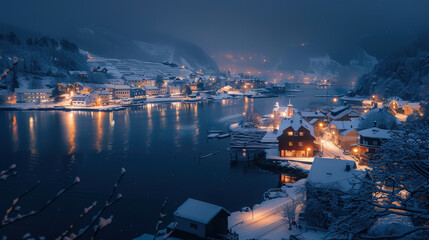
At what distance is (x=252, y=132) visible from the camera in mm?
14094

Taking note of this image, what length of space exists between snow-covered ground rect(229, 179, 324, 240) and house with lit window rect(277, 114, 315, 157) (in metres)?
3.28

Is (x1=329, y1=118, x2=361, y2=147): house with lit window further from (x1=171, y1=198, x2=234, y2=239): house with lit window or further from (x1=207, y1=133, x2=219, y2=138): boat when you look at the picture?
(x1=171, y1=198, x2=234, y2=239): house with lit window

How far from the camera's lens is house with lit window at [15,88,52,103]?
85.1 ft

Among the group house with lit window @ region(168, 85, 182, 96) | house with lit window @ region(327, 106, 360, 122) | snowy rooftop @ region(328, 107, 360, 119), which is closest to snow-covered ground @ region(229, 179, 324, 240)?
house with lit window @ region(327, 106, 360, 122)

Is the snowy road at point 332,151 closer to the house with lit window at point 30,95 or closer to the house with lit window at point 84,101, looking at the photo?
the house with lit window at point 84,101

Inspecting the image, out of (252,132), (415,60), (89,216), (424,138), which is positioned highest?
(415,60)

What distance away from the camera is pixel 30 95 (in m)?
26.1

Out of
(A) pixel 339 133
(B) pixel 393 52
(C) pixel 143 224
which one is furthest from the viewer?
(B) pixel 393 52

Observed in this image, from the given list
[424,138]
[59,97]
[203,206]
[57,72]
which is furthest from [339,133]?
[57,72]

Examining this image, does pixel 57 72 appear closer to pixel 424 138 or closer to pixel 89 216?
pixel 89 216

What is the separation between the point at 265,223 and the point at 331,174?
1.73 meters

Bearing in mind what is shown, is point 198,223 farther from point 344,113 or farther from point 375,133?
point 344,113

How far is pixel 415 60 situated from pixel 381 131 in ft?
71.3

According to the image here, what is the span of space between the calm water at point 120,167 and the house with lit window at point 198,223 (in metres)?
1.37
